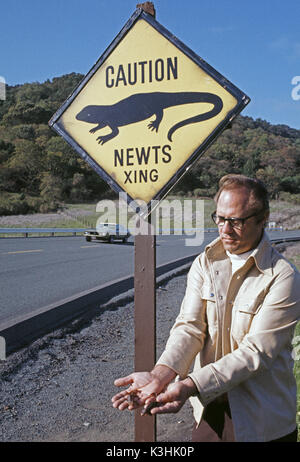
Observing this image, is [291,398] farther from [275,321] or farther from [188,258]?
[188,258]

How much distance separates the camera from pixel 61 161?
67938 millimetres

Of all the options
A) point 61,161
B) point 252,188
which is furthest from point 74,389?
point 61,161

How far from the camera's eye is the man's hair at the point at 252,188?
1.85 m

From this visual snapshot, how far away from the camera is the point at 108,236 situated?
952 inches

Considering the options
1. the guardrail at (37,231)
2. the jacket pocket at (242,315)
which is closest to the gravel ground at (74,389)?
the jacket pocket at (242,315)

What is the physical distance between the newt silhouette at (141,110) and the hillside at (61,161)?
42401 mm

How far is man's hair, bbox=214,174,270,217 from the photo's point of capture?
1853 millimetres

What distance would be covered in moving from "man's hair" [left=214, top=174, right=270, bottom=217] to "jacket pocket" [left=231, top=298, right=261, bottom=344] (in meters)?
0.37

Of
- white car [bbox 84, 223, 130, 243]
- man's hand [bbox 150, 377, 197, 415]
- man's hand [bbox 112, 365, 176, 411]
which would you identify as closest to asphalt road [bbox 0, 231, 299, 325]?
man's hand [bbox 112, 365, 176, 411]

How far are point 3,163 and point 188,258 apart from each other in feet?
186

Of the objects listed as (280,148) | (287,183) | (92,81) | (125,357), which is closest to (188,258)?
(125,357)

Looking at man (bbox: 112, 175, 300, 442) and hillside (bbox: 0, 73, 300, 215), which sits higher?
hillside (bbox: 0, 73, 300, 215)

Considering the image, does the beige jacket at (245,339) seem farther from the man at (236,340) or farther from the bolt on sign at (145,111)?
the bolt on sign at (145,111)

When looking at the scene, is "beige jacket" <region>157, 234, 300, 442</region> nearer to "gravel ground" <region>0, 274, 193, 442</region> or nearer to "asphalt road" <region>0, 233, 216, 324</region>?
"gravel ground" <region>0, 274, 193, 442</region>
